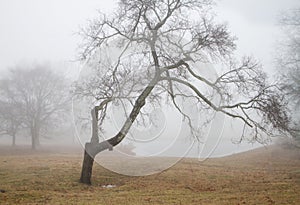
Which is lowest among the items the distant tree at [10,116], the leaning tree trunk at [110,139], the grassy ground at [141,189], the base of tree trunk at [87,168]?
the grassy ground at [141,189]

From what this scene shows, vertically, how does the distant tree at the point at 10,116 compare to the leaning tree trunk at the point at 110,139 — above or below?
above

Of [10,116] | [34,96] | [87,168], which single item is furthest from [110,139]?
[34,96]

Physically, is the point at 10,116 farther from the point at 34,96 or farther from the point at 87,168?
the point at 87,168

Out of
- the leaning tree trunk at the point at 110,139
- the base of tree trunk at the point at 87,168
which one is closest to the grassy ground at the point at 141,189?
the base of tree trunk at the point at 87,168

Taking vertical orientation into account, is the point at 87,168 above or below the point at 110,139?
below

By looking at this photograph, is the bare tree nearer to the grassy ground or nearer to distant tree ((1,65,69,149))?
the grassy ground

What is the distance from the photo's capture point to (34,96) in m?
44.0

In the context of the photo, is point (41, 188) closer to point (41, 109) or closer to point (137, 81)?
point (137, 81)

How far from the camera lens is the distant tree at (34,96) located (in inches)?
1676

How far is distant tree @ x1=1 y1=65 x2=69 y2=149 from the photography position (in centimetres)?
4256

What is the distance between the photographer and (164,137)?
1469 cm

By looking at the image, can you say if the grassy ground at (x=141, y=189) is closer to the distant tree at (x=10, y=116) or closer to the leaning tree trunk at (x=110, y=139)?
the leaning tree trunk at (x=110, y=139)

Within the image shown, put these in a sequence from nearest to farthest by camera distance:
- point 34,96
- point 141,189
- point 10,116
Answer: point 141,189
point 10,116
point 34,96

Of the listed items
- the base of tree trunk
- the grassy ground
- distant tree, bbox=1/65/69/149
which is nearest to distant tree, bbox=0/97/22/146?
distant tree, bbox=1/65/69/149
